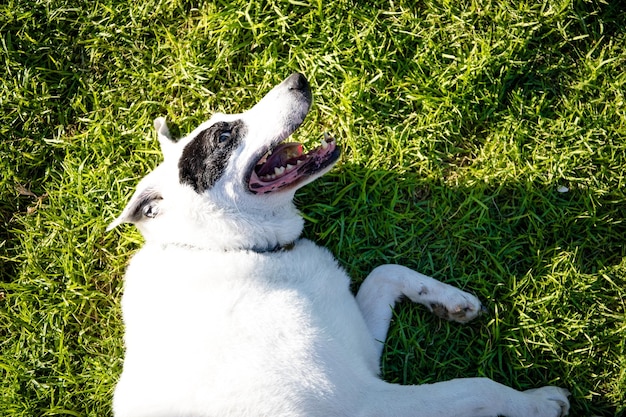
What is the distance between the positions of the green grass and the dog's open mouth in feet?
2.29

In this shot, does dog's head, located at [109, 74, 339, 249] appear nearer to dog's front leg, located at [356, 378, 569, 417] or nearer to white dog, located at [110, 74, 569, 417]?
white dog, located at [110, 74, 569, 417]

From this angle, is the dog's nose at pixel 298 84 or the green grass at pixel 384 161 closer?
the dog's nose at pixel 298 84

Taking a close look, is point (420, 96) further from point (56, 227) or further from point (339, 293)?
point (56, 227)

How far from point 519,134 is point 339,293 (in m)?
1.83

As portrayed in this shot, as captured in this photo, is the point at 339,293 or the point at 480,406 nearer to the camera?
the point at 480,406

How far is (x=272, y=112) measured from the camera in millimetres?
3219

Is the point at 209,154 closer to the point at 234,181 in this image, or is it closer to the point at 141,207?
the point at 234,181

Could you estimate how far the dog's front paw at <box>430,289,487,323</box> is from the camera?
139 inches

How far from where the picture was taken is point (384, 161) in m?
3.98

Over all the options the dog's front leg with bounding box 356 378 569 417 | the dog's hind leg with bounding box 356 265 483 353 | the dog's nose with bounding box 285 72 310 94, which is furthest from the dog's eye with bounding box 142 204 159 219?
the dog's front leg with bounding box 356 378 569 417

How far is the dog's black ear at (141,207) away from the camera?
10.4 ft

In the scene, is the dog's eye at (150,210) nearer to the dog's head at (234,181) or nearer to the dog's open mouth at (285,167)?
the dog's head at (234,181)

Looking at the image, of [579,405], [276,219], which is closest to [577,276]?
[579,405]

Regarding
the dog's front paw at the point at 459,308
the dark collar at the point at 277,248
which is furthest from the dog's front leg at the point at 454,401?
the dark collar at the point at 277,248
